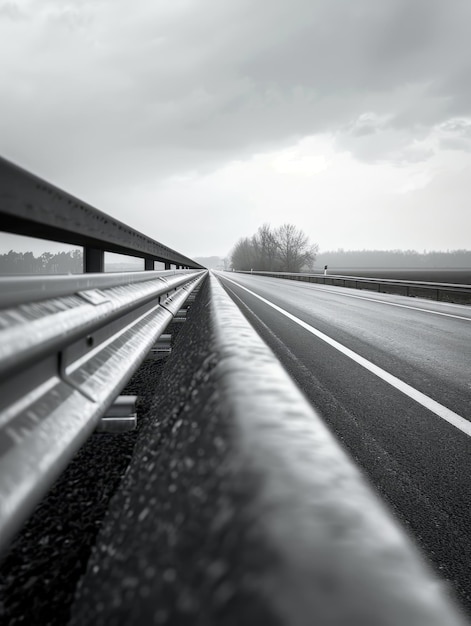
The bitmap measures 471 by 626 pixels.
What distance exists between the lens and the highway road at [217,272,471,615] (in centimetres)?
221

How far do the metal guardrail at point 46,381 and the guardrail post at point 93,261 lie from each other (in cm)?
191

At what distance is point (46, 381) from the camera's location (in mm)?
1021

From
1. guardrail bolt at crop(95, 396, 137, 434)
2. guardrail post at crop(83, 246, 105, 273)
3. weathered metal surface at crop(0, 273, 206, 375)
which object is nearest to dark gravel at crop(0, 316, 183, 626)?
guardrail bolt at crop(95, 396, 137, 434)

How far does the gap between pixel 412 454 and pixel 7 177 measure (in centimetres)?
296

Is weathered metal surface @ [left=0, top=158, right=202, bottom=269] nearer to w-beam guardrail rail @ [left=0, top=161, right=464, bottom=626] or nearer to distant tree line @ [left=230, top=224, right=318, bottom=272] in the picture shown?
w-beam guardrail rail @ [left=0, top=161, right=464, bottom=626]

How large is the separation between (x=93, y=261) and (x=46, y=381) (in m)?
2.59

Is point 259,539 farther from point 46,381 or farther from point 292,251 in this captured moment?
point 292,251

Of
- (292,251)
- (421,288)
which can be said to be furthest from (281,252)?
(421,288)

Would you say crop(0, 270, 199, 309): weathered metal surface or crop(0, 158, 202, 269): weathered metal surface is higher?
crop(0, 158, 202, 269): weathered metal surface

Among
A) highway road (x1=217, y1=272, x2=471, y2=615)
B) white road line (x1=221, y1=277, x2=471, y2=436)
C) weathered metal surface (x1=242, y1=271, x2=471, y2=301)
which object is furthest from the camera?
weathered metal surface (x1=242, y1=271, x2=471, y2=301)

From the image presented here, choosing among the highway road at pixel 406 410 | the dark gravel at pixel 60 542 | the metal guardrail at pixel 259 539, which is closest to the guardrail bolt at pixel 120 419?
the dark gravel at pixel 60 542

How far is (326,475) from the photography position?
1.38ft

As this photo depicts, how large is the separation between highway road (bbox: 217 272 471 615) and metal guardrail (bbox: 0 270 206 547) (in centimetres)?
166

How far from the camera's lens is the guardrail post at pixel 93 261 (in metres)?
3.42
